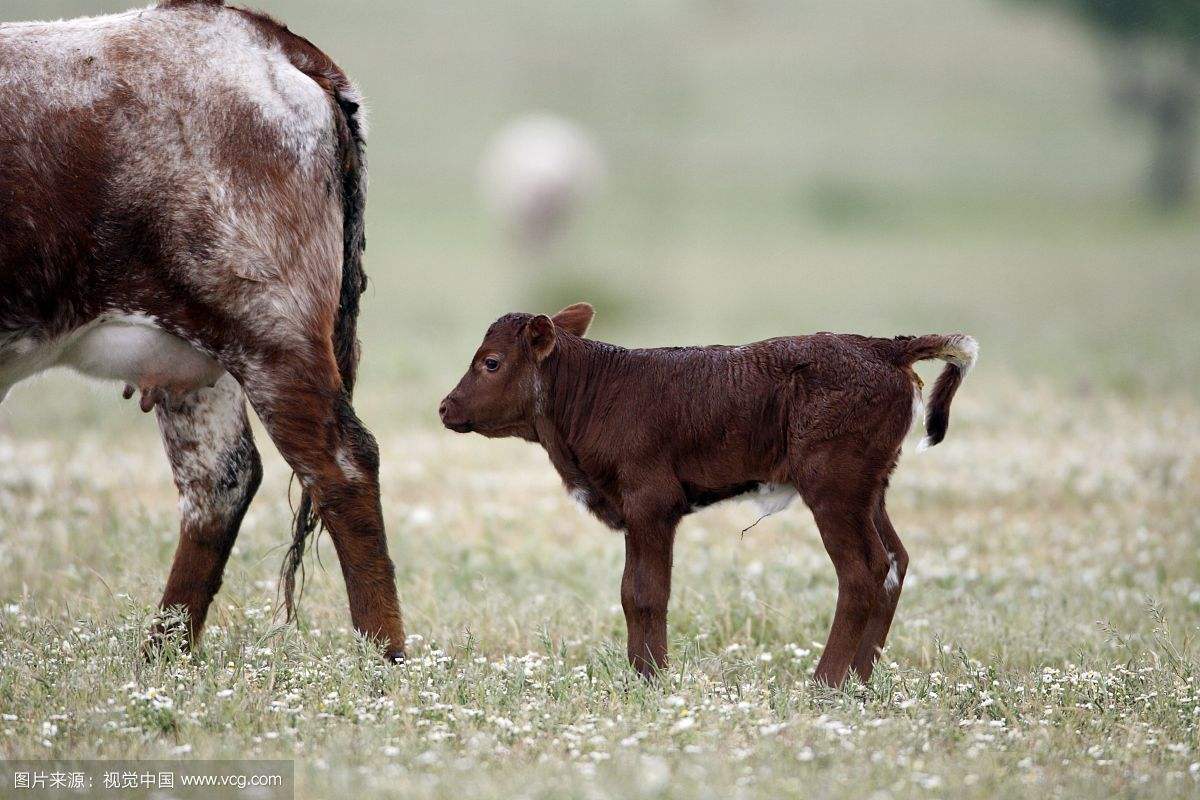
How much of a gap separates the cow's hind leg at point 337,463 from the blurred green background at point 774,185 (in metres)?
5.98

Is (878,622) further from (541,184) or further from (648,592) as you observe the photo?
(541,184)

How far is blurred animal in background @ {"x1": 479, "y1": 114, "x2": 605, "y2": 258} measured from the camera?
32.6 meters

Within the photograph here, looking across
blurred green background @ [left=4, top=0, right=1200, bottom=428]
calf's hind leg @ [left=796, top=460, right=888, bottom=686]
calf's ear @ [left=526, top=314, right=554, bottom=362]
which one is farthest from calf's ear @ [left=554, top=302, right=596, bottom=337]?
blurred green background @ [left=4, top=0, right=1200, bottom=428]

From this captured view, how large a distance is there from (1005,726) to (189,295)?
3.10 m

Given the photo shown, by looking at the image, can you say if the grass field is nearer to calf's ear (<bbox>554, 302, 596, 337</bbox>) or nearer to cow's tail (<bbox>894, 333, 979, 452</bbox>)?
cow's tail (<bbox>894, 333, 979, 452</bbox>)

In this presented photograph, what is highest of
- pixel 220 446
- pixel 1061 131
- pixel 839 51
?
pixel 839 51

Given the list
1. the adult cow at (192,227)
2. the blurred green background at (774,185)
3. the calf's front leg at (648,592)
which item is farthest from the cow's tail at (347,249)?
the blurred green background at (774,185)

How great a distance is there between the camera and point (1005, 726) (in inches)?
179

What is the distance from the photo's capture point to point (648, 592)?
502 centimetres

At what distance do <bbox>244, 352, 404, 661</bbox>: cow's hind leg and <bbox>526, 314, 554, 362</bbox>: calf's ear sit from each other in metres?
0.71

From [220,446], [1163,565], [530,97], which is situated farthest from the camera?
[530,97]

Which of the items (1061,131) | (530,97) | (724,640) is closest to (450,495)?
(724,640)

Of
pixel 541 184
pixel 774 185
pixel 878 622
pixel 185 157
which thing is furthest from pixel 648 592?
pixel 774 185

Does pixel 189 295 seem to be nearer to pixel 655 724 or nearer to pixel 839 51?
pixel 655 724
